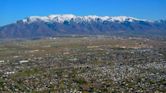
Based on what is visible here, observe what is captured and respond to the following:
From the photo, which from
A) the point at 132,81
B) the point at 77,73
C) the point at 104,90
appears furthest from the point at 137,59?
the point at 104,90

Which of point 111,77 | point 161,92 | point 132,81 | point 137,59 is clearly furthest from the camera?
point 137,59

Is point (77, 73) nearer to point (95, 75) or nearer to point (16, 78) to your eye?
point (95, 75)

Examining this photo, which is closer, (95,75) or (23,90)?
(23,90)

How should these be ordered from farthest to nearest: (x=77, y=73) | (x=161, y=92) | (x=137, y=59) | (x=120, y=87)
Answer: (x=137, y=59)
(x=77, y=73)
(x=120, y=87)
(x=161, y=92)

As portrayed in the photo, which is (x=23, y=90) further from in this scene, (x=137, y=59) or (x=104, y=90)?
(x=137, y=59)

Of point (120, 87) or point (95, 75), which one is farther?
point (95, 75)

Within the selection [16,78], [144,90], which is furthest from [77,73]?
[144,90]

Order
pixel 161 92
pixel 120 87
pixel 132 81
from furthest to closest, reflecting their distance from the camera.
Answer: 1. pixel 132 81
2. pixel 120 87
3. pixel 161 92

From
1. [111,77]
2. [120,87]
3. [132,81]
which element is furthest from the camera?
[111,77]
